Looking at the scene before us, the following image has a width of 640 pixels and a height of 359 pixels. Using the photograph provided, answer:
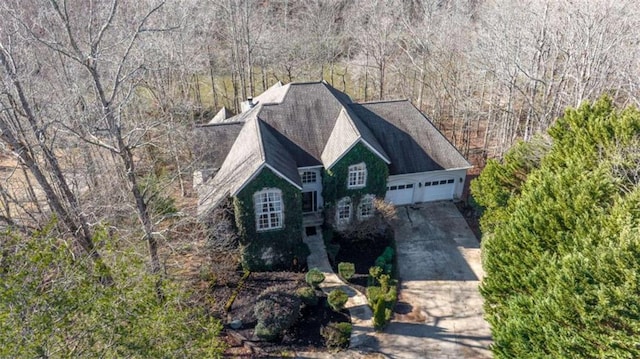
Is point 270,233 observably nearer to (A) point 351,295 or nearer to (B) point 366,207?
(A) point 351,295

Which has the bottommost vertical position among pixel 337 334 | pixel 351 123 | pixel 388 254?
pixel 337 334

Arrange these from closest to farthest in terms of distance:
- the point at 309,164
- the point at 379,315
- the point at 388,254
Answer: the point at 379,315
the point at 388,254
the point at 309,164

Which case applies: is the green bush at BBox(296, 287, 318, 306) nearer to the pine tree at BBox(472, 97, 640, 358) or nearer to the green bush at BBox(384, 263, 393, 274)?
the green bush at BBox(384, 263, 393, 274)

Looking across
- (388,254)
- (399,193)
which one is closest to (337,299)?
(388,254)

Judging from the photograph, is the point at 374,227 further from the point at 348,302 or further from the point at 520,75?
the point at 520,75

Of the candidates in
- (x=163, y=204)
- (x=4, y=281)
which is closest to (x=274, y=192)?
(x=163, y=204)

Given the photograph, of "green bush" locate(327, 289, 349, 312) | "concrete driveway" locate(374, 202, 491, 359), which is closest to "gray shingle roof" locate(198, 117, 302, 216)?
"green bush" locate(327, 289, 349, 312)

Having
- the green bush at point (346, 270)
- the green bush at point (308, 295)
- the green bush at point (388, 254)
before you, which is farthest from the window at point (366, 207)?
the green bush at point (308, 295)
